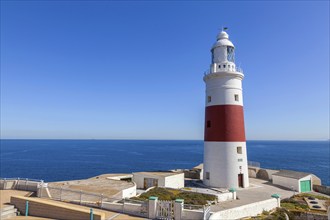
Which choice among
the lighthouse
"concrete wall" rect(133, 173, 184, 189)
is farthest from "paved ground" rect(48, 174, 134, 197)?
the lighthouse

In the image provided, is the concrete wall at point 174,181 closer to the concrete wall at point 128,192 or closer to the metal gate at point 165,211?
the concrete wall at point 128,192

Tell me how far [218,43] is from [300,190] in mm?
20043

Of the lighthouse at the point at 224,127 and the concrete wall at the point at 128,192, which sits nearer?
the concrete wall at the point at 128,192

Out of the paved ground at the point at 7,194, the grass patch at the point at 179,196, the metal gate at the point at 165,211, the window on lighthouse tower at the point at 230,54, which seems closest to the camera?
the metal gate at the point at 165,211

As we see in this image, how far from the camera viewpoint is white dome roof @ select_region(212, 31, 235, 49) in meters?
29.3

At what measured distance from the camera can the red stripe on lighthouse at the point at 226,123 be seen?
27469 mm

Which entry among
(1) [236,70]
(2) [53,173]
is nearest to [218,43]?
(1) [236,70]

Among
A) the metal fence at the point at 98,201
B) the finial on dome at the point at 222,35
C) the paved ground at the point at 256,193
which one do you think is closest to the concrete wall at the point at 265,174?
the paved ground at the point at 256,193

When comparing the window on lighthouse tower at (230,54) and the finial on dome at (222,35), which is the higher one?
the finial on dome at (222,35)

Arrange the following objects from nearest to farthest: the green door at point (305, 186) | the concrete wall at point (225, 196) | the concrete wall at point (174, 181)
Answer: the concrete wall at point (225, 196)
the concrete wall at point (174, 181)
the green door at point (305, 186)

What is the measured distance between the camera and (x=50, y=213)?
1512cm

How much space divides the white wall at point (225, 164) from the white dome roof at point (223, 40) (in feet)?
39.9

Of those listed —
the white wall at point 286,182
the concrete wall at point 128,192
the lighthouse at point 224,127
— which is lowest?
the white wall at point 286,182

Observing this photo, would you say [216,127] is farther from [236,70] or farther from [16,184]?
[16,184]
